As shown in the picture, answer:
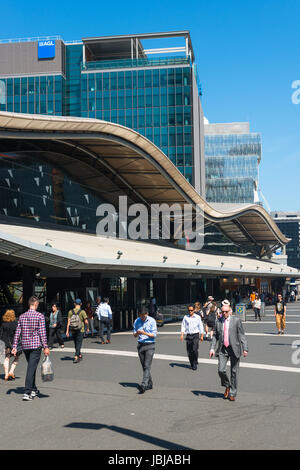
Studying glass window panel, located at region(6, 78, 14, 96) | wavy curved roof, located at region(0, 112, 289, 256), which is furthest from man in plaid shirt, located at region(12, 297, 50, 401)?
glass window panel, located at region(6, 78, 14, 96)

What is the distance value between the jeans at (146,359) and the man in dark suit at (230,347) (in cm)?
136

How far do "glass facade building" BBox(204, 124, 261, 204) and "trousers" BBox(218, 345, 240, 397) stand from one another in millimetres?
126495

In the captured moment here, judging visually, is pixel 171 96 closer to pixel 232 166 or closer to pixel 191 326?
pixel 232 166

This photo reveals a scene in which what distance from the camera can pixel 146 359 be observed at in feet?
32.2

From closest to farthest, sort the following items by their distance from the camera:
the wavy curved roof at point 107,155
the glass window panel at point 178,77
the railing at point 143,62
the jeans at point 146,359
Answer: the jeans at point 146,359
the wavy curved roof at point 107,155
the glass window panel at point 178,77
the railing at point 143,62

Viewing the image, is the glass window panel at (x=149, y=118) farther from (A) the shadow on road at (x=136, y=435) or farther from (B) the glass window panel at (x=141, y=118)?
(A) the shadow on road at (x=136, y=435)

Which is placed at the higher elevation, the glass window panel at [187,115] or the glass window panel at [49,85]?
the glass window panel at [49,85]

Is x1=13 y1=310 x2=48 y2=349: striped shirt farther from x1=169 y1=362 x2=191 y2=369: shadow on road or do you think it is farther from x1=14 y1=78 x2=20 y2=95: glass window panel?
x1=14 y1=78 x2=20 y2=95: glass window panel

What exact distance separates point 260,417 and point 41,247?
9599 millimetres

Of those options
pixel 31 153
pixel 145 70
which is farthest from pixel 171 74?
pixel 31 153

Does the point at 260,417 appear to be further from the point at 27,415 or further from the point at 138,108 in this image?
the point at 138,108

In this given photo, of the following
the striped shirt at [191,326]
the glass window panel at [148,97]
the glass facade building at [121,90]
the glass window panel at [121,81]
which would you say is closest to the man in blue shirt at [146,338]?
the striped shirt at [191,326]

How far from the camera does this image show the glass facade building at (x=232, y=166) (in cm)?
13550

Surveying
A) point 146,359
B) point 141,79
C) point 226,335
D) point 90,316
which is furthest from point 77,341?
point 141,79
